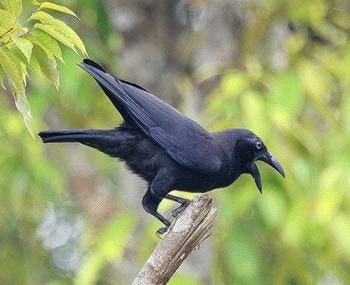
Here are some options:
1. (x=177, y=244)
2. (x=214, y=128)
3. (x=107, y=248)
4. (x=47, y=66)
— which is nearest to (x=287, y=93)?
(x=214, y=128)

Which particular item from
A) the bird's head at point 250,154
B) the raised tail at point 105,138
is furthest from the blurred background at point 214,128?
the raised tail at point 105,138

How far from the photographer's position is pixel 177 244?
11.6 ft

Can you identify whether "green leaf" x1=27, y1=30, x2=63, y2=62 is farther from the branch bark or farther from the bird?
the bird

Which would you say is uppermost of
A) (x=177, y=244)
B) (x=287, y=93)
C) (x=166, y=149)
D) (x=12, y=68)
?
(x=287, y=93)

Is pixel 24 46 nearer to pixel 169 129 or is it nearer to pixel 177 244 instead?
pixel 177 244

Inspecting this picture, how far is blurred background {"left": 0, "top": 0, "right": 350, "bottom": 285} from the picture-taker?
6.23m

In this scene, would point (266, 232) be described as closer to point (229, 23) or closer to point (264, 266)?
point (264, 266)

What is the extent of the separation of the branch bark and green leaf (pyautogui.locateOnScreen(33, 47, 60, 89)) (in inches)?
23.2

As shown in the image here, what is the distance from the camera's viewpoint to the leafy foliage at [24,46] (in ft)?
10.3

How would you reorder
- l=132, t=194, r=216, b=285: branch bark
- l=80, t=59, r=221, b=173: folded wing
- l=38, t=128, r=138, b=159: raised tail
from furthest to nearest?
l=80, t=59, r=221, b=173: folded wing
l=38, t=128, r=138, b=159: raised tail
l=132, t=194, r=216, b=285: branch bark

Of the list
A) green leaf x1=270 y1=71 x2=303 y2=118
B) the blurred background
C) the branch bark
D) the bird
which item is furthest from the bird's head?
green leaf x1=270 y1=71 x2=303 y2=118

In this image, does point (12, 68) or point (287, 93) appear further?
point (287, 93)

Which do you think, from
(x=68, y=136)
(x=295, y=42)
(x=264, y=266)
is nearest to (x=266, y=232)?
(x=264, y=266)

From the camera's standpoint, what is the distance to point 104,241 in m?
6.44
